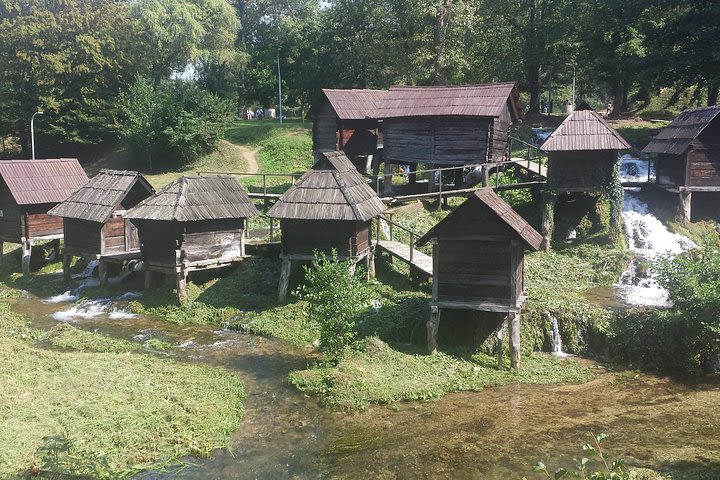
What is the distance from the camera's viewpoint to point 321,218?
70.7ft

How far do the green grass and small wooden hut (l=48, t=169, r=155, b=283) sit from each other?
12.3m

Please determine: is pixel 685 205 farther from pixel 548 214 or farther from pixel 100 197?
pixel 100 197

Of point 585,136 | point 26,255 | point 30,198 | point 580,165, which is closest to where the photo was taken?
point 585,136

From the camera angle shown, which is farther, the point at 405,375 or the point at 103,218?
the point at 103,218

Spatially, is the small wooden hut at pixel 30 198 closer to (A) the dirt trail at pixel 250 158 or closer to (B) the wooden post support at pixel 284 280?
(B) the wooden post support at pixel 284 280

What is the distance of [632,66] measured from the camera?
3353 centimetres

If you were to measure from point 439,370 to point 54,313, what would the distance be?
13894 millimetres

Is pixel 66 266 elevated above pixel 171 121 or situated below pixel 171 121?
below

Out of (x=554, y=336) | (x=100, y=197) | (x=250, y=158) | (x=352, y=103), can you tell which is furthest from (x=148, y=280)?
(x=250, y=158)

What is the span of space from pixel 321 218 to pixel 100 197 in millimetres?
9752

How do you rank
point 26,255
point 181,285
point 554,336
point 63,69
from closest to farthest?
point 554,336, point 181,285, point 26,255, point 63,69

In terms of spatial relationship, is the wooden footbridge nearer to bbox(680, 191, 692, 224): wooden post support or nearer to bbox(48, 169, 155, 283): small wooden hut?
bbox(48, 169, 155, 283): small wooden hut

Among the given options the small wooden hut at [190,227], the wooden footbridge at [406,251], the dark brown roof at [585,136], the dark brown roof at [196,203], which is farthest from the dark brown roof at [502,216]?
the small wooden hut at [190,227]

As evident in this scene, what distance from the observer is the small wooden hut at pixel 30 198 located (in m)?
27.9
